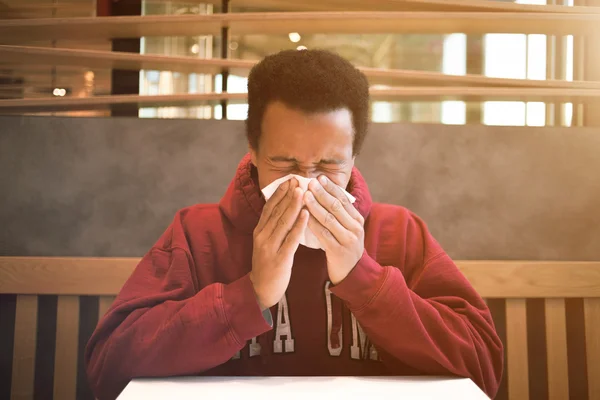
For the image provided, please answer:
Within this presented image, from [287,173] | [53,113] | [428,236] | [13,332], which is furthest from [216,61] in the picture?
[13,332]

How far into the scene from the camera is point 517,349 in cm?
146

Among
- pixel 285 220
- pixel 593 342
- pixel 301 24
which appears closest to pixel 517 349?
pixel 593 342

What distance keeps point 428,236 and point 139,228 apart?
897mm

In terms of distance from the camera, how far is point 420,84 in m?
1.63

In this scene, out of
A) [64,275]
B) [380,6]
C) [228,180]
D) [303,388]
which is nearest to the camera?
[303,388]

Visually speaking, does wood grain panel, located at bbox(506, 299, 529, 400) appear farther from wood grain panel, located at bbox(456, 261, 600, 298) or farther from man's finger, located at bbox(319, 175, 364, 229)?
man's finger, located at bbox(319, 175, 364, 229)

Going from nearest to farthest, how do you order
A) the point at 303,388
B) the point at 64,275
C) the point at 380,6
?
the point at 303,388
the point at 64,275
the point at 380,6

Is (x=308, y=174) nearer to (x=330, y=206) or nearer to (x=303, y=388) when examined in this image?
(x=330, y=206)

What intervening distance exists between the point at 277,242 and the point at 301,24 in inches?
39.2

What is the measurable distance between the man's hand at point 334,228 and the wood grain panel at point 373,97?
0.74 metres

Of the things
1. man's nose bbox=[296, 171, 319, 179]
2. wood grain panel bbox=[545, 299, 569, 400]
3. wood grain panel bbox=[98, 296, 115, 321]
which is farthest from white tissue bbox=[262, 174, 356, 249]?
wood grain panel bbox=[545, 299, 569, 400]

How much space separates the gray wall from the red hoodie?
1.41 feet

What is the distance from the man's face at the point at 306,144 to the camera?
900 millimetres

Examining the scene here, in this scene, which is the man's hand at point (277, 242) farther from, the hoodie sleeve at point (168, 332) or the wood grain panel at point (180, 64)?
the wood grain panel at point (180, 64)
